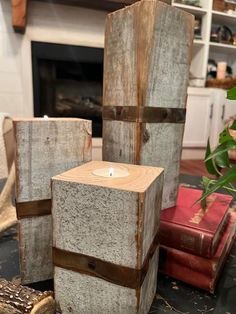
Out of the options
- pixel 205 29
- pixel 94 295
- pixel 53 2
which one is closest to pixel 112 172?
pixel 94 295

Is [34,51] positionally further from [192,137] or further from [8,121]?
[192,137]

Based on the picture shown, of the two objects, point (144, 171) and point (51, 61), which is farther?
point (51, 61)

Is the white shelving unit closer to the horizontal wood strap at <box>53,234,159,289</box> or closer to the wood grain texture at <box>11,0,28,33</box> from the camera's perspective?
the wood grain texture at <box>11,0,28,33</box>

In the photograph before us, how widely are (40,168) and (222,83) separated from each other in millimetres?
2033

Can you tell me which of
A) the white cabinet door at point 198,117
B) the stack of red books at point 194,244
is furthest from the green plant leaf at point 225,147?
the white cabinet door at point 198,117

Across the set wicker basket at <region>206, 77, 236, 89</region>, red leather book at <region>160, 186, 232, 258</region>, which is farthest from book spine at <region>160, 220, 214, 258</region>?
wicker basket at <region>206, 77, 236, 89</region>

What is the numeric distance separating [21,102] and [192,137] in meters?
1.37

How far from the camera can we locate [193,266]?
666mm

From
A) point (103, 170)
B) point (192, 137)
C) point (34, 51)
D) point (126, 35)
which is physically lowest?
point (192, 137)

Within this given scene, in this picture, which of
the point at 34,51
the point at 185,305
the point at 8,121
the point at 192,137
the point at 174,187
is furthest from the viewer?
the point at 192,137

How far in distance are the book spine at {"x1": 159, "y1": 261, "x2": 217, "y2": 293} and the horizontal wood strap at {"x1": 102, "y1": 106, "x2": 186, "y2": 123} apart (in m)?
0.37

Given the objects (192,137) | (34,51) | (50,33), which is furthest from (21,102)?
(192,137)

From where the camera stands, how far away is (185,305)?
0.62 meters

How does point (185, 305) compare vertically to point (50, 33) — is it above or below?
below
